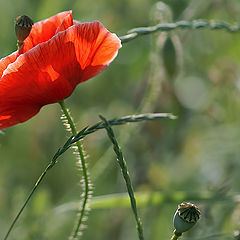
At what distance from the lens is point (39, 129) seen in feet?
6.57

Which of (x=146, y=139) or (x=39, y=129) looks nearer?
(x=146, y=139)

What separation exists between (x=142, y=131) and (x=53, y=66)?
932mm

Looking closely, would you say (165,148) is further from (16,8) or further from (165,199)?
(16,8)

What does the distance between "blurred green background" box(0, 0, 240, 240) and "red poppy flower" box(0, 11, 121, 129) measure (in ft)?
1.67

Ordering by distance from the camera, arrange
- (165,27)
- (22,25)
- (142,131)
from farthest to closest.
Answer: (142,131) → (165,27) → (22,25)

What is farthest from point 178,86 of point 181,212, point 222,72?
point 181,212

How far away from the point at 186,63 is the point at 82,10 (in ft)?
1.29

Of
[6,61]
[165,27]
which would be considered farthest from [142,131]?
[6,61]

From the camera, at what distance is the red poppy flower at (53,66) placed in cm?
81

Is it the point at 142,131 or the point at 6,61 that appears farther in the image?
the point at 142,131

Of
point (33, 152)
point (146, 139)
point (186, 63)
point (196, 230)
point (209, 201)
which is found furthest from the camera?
point (186, 63)

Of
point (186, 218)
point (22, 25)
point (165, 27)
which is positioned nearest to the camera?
point (186, 218)

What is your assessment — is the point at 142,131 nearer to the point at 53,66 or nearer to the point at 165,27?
the point at 165,27

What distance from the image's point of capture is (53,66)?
0.83 metres
